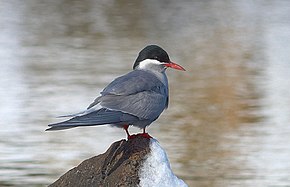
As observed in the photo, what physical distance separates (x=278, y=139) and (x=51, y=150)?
291 centimetres

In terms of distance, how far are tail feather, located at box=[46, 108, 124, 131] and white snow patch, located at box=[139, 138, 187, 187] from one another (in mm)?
314

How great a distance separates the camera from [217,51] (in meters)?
17.8

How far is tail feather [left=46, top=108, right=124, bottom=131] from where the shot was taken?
17.2 ft

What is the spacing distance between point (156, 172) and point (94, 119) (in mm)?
521

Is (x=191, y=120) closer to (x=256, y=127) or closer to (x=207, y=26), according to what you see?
(x=256, y=127)

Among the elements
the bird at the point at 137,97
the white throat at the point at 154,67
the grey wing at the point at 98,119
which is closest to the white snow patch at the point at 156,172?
the bird at the point at 137,97

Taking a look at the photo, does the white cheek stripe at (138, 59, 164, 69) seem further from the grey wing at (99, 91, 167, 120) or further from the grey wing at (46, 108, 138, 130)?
the grey wing at (46, 108, 138, 130)

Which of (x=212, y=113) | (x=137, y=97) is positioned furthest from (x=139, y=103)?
(x=212, y=113)

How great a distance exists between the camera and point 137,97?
5.95 m

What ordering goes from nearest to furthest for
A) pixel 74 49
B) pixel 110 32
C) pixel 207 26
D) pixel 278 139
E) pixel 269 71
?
pixel 278 139
pixel 269 71
pixel 74 49
pixel 110 32
pixel 207 26

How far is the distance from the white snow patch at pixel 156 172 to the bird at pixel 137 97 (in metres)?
0.18

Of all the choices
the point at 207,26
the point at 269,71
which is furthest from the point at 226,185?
the point at 207,26

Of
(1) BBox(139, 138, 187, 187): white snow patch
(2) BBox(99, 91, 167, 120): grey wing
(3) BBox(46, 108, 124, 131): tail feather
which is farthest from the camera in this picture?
(2) BBox(99, 91, 167, 120): grey wing

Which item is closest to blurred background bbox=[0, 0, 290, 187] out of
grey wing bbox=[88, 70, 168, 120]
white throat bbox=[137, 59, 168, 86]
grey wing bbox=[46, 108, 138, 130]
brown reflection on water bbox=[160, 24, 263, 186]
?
brown reflection on water bbox=[160, 24, 263, 186]
